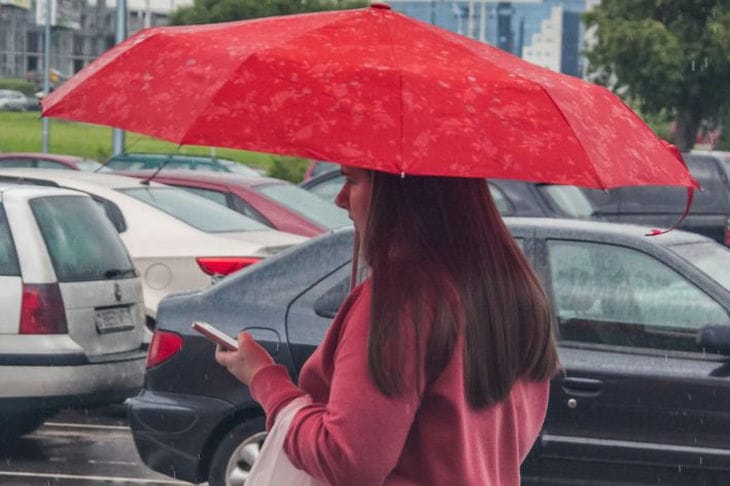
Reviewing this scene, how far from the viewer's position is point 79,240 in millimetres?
8844

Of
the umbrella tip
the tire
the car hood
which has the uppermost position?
the umbrella tip

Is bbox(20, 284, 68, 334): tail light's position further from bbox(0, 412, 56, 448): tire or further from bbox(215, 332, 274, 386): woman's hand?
bbox(215, 332, 274, 386): woman's hand

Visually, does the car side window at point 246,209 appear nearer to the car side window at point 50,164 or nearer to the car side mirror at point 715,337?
the car side mirror at point 715,337

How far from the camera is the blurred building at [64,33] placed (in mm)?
64688

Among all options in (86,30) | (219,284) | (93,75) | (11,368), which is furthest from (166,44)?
(86,30)

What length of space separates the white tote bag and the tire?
5534 mm

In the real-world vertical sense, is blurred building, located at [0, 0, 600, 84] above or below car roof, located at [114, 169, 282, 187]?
below

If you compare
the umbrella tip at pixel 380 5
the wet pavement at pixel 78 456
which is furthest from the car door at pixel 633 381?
the umbrella tip at pixel 380 5

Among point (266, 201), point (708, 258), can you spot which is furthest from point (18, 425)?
point (266, 201)

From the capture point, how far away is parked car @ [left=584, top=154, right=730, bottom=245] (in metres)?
16.8

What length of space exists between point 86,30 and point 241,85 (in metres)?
64.1

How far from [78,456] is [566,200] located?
682cm

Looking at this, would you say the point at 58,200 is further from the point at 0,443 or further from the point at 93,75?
the point at 93,75

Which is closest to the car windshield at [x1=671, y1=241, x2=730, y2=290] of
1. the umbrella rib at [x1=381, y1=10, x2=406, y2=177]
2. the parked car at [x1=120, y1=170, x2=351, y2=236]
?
the umbrella rib at [x1=381, y1=10, x2=406, y2=177]
